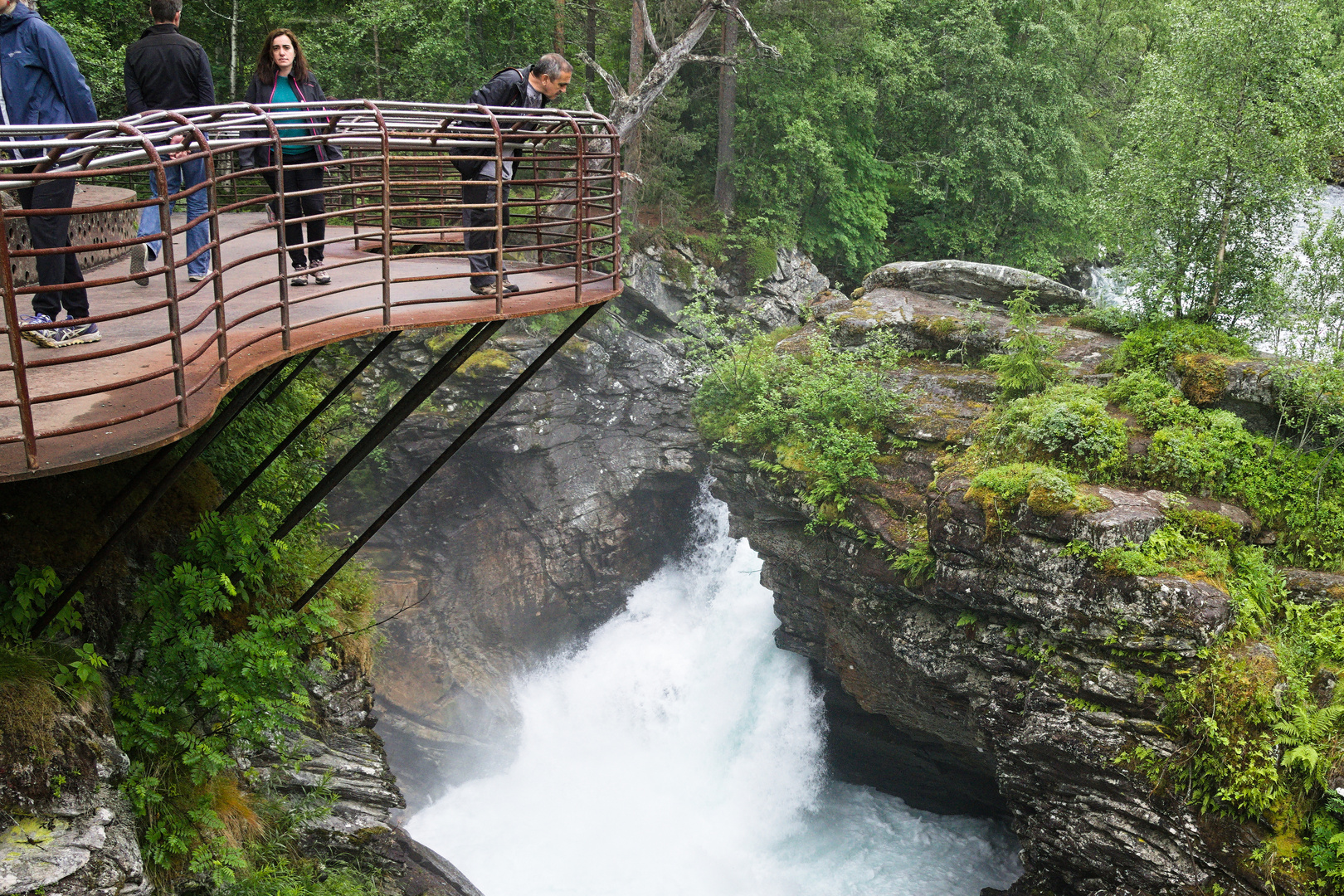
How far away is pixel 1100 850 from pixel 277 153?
11.4 m

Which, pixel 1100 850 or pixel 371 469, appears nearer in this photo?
pixel 1100 850

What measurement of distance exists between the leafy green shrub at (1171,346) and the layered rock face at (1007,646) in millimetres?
684

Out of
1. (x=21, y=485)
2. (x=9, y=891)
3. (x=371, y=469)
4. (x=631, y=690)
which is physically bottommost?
(x=631, y=690)

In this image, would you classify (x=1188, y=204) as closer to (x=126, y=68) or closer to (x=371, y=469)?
(x=126, y=68)

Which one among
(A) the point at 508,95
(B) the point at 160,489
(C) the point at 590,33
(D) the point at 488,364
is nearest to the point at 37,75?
(B) the point at 160,489

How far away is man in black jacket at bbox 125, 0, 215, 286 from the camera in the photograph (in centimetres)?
659

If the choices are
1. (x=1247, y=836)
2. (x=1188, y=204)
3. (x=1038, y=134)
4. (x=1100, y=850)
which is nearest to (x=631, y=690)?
(x=1100, y=850)

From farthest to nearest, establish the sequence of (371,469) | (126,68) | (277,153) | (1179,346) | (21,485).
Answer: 1. (371,469)
2. (1179,346)
3. (126,68)
4. (21,485)
5. (277,153)

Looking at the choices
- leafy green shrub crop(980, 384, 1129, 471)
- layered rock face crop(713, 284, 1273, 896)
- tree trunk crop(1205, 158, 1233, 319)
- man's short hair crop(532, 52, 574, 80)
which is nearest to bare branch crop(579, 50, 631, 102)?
layered rock face crop(713, 284, 1273, 896)

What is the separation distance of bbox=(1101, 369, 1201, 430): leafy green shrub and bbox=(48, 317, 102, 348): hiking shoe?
12.1m

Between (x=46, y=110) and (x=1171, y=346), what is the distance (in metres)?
13.7

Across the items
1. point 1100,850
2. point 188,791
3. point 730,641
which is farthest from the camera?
point 730,641

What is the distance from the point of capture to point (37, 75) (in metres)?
5.42

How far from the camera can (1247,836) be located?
9.62 metres
